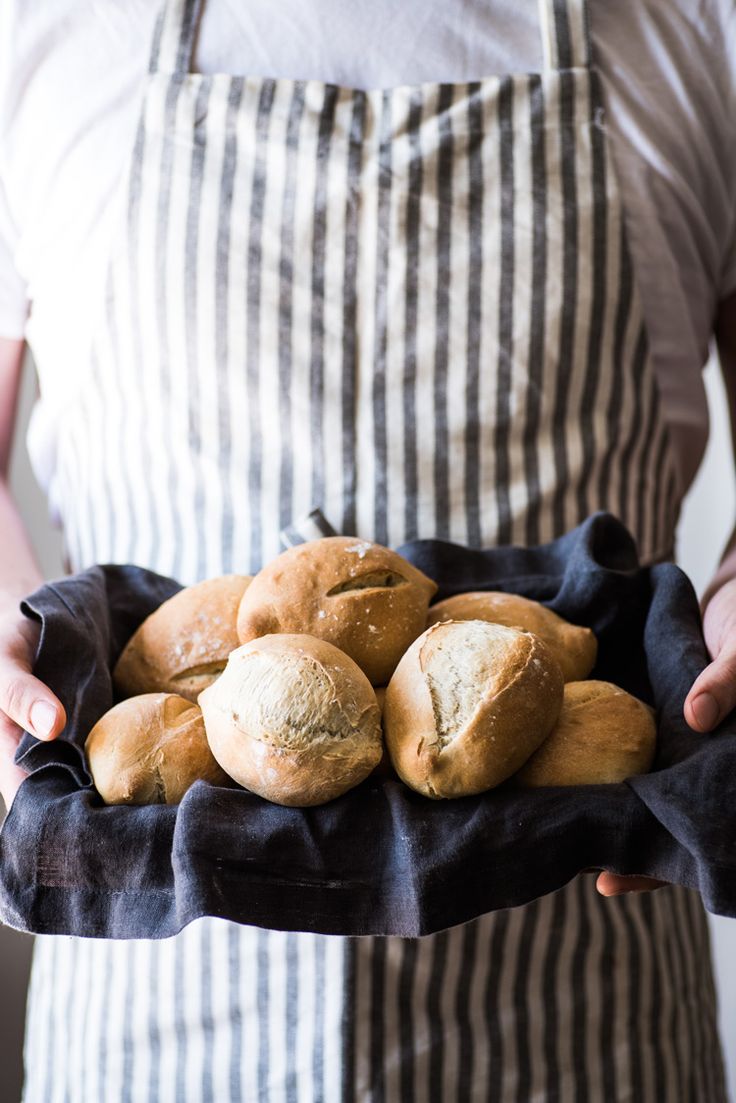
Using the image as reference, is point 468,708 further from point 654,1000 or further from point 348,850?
point 654,1000

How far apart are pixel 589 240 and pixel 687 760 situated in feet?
1.66

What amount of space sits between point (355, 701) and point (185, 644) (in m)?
0.14

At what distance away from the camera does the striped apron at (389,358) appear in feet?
2.79

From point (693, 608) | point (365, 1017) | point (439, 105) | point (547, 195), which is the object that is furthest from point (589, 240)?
point (365, 1017)

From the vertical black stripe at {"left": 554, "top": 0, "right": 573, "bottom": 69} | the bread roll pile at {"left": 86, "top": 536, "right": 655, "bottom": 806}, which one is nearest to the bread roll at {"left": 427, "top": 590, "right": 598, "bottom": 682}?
the bread roll pile at {"left": 86, "top": 536, "right": 655, "bottom": 806}

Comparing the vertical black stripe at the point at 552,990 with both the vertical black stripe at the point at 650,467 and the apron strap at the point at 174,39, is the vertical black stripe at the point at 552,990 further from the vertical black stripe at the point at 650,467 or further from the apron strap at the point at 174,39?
the apron strap at the point at 174,39

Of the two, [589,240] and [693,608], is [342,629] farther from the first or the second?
[589,240]

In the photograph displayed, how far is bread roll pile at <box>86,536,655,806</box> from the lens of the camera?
52 cm

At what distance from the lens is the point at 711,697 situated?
0.55 metres

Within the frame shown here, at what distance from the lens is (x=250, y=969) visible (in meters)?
0.82

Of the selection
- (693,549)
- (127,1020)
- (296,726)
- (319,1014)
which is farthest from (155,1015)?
(693,549)

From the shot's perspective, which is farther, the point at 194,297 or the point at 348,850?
the point at 194,297

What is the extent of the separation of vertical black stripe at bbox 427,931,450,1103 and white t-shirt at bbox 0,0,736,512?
1.74 feet

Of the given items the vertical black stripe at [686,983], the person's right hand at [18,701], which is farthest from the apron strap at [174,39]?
the vertical black stripe at [686,983]
